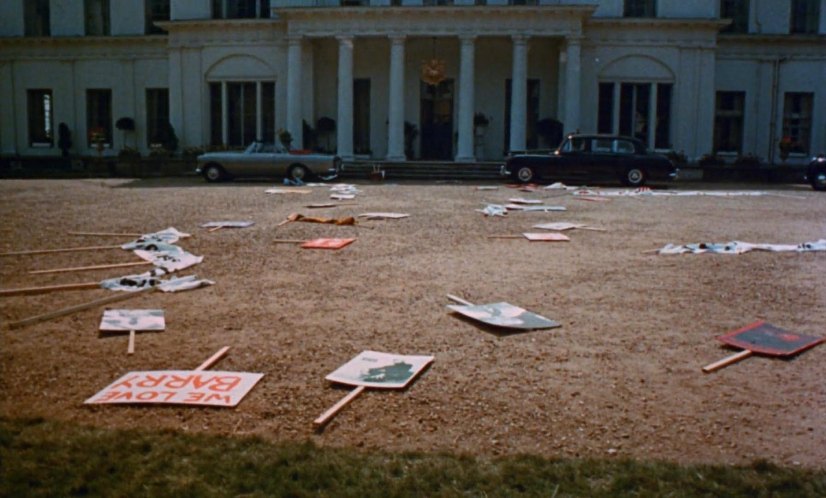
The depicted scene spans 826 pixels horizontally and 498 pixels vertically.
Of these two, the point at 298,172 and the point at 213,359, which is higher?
the point at 298,172

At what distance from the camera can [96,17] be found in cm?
3812

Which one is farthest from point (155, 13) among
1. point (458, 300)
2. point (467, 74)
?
point (458, 300)

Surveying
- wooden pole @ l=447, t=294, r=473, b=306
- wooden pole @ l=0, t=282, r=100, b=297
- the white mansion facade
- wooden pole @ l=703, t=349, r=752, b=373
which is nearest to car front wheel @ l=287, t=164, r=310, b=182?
the white mansion facade

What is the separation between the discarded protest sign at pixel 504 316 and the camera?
6438mm

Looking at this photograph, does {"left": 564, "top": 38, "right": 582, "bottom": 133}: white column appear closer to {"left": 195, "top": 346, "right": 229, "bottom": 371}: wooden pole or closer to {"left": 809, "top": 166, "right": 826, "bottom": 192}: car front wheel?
{"left": 809, "top": 166, "right": 826, "bottom": 192}: car front wheel

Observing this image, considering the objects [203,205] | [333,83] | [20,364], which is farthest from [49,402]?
[333,83]

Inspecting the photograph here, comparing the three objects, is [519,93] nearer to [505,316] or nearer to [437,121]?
[437,121]

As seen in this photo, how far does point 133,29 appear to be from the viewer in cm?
3731

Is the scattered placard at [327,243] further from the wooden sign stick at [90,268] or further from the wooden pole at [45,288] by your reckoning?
the wooden pole at [45,288]

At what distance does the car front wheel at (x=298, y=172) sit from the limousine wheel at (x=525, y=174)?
6.99 metres

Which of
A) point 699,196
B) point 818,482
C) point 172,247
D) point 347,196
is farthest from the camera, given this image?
point 699,196

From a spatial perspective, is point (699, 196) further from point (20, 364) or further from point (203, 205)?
point (20, 364)

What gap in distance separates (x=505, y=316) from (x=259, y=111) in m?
29.4

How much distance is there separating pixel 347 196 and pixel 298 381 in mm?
14491
